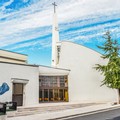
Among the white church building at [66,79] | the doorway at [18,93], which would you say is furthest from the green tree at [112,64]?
the doorway at [18,93]

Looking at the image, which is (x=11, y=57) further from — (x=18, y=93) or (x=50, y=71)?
(x=18, y=93)

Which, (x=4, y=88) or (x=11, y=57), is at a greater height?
(x=11, y=57)

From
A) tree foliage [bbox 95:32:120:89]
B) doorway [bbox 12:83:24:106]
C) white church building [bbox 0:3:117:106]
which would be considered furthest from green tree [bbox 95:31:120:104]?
doorway [bbox 12:83:24:106]

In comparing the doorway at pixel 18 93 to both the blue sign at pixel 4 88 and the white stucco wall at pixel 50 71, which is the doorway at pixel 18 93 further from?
the white stucco wall at pixel 50 71

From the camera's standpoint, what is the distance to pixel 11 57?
4438 centimetres

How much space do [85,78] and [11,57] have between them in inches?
573

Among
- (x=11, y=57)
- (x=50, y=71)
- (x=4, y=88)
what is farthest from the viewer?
(x=11, y=57)

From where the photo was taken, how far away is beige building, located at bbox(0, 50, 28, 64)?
140 feet

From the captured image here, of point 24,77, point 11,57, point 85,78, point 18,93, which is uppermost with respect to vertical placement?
point 11,57

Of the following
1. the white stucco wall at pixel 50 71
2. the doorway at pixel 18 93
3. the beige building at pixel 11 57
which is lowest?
the doorway at pixel 18 93

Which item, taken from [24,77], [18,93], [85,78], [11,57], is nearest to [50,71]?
[11,57]

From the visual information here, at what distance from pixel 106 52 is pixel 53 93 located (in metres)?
11.6

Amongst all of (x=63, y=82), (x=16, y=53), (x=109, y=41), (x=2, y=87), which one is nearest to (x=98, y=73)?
(x=63, y=82)

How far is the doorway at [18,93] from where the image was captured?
103 ft
